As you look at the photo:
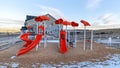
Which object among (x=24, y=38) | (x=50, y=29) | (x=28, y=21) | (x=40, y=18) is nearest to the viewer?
(x=40, y=18)

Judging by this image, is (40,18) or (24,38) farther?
(24,38)

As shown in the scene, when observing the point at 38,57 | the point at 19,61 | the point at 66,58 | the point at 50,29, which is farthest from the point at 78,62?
the point at 50,29

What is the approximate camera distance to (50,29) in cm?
2242

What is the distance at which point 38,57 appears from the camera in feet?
29.2

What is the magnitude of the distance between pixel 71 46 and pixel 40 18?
10.1 feet

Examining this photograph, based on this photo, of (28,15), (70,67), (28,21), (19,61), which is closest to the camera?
(70,67)

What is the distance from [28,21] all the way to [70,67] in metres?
20.0

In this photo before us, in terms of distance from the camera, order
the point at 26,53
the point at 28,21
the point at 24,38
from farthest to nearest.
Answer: the point at 28,21, the point at 24,38, the point at 26,53

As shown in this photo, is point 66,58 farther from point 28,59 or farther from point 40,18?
point 40,18

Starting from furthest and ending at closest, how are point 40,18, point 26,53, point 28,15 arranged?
point 28,15 < point 40,18 < point 26,53

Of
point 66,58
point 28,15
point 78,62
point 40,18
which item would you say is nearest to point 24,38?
point 40,18

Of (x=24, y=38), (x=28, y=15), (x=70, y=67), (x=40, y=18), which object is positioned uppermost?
(x=28, y=15)

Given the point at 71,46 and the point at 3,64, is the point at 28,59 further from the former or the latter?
the point at 71,46

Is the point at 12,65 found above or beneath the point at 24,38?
beneath
